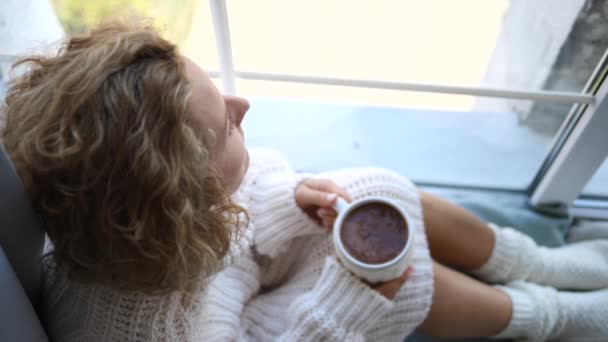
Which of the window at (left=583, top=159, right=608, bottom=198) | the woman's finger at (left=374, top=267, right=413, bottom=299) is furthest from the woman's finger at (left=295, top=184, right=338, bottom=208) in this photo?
the window at (left=583, top=159, right=608, bottom=198)

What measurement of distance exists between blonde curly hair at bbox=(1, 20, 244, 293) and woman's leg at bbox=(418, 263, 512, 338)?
41cm

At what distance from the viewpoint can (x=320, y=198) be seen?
0.70 metres

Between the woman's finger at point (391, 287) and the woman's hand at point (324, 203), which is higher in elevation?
the woman's hand at point (324, 203)

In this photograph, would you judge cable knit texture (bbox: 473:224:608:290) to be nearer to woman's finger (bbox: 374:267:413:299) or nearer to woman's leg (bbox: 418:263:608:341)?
woman's leg (bbox: 418:263:608:341)

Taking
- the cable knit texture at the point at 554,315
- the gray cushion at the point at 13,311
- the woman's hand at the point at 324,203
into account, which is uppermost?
the gray cushion at the point at 13,311

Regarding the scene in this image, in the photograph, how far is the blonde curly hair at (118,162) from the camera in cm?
43

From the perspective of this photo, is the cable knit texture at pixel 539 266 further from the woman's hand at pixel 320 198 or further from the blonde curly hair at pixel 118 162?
the blonde curly hair at pixel 118 162

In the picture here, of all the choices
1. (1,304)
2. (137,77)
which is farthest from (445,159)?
(1,304)

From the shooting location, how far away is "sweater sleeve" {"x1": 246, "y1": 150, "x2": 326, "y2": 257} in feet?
2.38

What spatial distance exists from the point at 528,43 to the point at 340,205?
1.72 ft

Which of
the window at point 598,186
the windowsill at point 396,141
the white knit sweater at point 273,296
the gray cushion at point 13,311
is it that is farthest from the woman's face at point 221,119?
the window at point 598,186

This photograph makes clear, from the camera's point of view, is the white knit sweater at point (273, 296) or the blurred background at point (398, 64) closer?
the white knit sweater at point (273, 296)

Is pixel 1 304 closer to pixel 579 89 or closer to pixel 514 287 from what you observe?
pixel 514 287

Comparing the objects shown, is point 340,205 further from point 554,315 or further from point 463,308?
point 554,315
